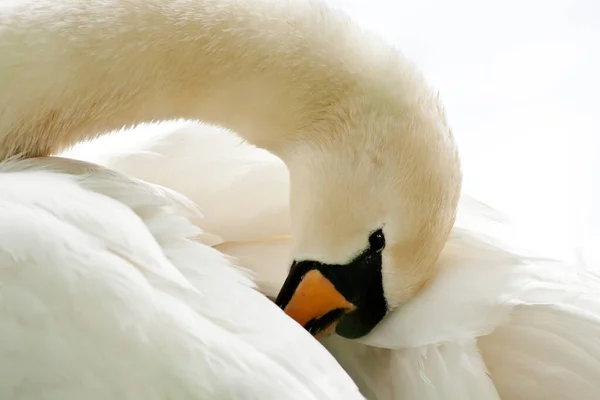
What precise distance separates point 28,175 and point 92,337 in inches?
10.2

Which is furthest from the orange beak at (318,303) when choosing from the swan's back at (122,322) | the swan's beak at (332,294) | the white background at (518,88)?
the white background at (518,88)

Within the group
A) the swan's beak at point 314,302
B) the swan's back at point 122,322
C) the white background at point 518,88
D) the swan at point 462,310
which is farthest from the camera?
the white background at point 518,88

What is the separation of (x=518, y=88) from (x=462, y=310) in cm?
123

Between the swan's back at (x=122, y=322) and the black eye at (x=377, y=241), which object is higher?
the black eye at (x=377, y=241)

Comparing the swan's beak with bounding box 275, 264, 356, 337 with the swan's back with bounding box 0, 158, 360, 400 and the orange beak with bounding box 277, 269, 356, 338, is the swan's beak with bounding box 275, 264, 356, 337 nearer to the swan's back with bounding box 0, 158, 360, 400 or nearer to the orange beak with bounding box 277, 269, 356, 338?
the orange beak with bounding box 277, 269, 356, 338

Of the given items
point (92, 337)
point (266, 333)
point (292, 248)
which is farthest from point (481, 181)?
point (92, 337)

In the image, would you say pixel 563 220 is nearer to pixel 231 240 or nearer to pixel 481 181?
pixel 481 181

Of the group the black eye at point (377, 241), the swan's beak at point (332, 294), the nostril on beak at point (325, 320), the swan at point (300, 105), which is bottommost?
the nostril on beak at point (325, 320)

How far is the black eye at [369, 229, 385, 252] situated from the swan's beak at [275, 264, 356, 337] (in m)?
0.07

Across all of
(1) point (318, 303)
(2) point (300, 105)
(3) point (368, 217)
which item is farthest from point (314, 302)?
(2) point (300, 105)

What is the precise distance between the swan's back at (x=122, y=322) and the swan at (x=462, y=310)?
14 centimetres

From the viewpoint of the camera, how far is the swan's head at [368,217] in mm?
1078

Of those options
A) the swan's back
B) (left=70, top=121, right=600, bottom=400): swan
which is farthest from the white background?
the swan's back

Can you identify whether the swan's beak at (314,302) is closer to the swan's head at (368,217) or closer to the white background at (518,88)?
the swan's head at (368,217)
